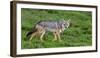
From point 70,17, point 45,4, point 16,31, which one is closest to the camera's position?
point 16,31

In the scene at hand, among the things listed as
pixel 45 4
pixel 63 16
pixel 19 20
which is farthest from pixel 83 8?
pixel 19 20

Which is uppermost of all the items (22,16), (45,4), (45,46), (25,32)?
(45,4)

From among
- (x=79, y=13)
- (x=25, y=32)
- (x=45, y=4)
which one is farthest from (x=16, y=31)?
(x=79, y=13)

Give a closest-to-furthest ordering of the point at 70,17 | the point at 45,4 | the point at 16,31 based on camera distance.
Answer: the point at 16,31 < the point at 45,4 < the point at 70,17

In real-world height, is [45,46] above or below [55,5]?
below

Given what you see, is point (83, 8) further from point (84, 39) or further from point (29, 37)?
point (29, 37)

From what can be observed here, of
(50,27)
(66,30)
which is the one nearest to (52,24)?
(50,27)

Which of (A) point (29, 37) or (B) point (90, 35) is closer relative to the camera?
(A) point (29, 37)

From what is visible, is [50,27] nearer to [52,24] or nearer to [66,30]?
[52,24]
